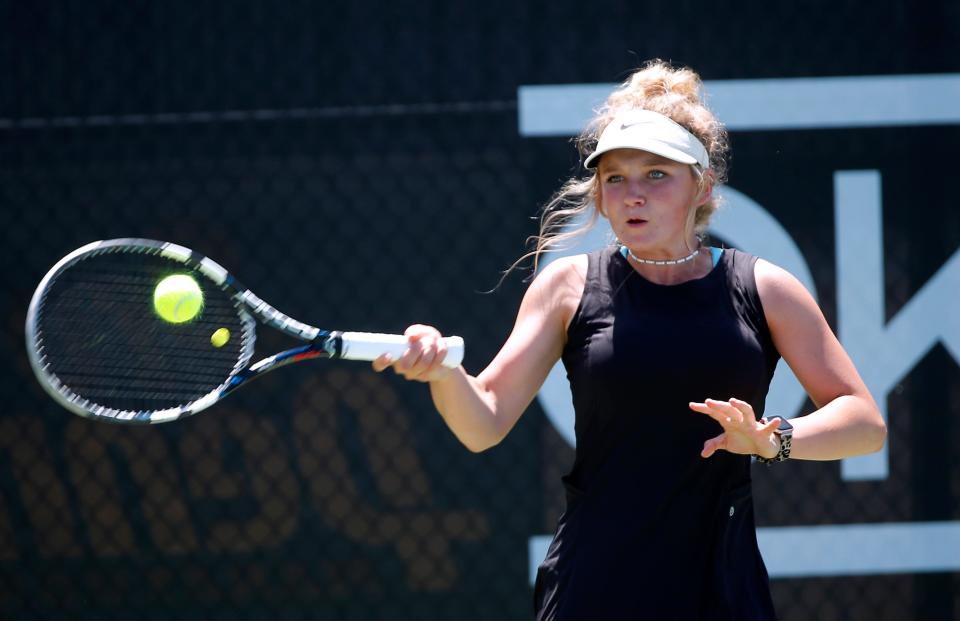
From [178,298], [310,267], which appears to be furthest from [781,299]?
[310,267]

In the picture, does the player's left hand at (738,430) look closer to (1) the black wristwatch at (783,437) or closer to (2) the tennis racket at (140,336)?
(1) the black wristwatch at (783,437)

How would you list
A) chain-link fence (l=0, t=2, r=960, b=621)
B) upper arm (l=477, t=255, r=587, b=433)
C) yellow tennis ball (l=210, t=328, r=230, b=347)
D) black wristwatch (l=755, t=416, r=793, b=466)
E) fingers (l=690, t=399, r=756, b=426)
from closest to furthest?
fingers (l=690, t=399, r=756, b=426)
black wristwatch (l=755, t=416, r=793, b=466)
upper arm (l=477, t=255, r=587, b=433)
yellow tennis ball (l=210, t=328, r=230, b=347)
chain-link fence (l=0, t=2, r=960, b=621)

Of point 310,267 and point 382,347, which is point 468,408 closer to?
point 382,347

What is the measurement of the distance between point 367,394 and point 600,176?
1.12 metres

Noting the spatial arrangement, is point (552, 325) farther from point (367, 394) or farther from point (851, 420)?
point (367, 394)

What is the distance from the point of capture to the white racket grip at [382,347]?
147 cm

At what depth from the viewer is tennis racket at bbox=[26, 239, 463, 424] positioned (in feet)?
5.32

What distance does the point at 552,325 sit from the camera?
158cm

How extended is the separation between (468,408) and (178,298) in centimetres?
57

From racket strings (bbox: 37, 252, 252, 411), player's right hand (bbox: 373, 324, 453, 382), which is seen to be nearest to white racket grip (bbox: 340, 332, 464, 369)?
player's right hand (bbox: 373, 324, 453, 382)

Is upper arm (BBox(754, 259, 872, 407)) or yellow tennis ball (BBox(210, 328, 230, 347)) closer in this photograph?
upper arm (BBox(754, 259, 872, 407))

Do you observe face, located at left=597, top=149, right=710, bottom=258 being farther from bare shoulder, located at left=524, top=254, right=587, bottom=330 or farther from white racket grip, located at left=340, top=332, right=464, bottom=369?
white racket grip, located at left=340, top=332, right=464, bottom=369

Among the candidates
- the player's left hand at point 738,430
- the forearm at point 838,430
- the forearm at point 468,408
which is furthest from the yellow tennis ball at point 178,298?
the forearm at point 838,430

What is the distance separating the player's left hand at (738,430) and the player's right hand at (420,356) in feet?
1.12
